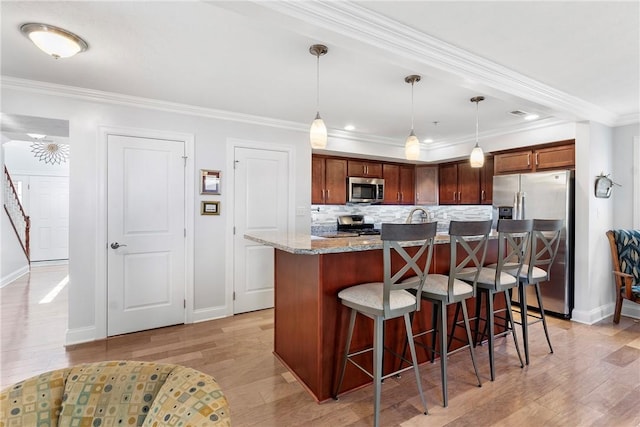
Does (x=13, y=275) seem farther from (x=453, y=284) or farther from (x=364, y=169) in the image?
(x=453, y=284)

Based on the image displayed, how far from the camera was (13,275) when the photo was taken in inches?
213

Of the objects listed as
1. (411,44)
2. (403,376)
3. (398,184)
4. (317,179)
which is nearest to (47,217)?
(317,179)

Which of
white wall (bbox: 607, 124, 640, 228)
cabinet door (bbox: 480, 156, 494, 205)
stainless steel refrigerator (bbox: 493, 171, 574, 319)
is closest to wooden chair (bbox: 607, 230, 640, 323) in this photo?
white wall (bbox: 607, 124, 640, 228)

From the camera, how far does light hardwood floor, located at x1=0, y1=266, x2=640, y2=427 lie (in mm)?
1934

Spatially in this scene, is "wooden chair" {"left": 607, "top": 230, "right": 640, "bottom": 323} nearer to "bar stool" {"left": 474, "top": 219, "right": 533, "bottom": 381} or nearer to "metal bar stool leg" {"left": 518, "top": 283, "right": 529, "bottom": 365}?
"metal bar stool leg" {"left": 518, "top": 283, "right": 529, "bottom": 365}

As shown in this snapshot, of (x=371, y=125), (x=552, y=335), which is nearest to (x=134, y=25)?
(x=371, y=125)

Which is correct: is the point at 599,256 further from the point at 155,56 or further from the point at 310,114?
the point at 155,56

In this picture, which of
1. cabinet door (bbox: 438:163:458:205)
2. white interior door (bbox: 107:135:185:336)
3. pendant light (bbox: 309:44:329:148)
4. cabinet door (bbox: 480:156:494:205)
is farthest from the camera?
cabinet door (bbox: 438:163:458:205)

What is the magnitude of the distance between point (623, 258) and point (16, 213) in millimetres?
9756

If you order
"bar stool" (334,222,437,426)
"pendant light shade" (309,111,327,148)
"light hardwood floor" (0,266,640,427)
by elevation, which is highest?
"pendant light shade" (309,111,327,148)

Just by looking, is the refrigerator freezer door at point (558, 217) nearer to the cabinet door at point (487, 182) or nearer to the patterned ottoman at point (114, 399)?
the cabinet door at point (487, 182)

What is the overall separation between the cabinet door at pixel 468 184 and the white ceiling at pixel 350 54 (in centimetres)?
167

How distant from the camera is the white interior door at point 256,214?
150 inches

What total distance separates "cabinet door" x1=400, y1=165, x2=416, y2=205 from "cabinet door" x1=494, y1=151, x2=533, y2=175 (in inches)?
58.3
